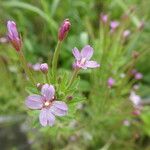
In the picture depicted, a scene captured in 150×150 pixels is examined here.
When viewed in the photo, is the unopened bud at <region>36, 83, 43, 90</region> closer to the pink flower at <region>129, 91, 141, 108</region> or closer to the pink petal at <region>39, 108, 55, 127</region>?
the pink petal at <region>39, 108, 55, 127</region>

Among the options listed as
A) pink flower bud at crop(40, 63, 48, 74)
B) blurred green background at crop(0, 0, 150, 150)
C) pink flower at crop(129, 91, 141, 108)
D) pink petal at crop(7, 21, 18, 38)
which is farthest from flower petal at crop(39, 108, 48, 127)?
pink flower at crop(129, 91, 141, 108)

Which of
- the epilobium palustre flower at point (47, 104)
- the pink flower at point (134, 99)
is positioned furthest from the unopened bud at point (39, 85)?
the pink flower at point (134, 99)

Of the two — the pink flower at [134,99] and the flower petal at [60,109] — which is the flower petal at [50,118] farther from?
the pink flower at [134,99]

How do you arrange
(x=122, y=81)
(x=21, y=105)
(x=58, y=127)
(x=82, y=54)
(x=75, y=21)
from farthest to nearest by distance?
(x=75, y=21)
(x=21, y=105)
(x=122, y=81)
(x=58, y=127)
(x=82, y=54)

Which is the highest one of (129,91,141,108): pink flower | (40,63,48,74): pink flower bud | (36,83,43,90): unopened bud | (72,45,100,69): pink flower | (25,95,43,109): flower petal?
(129,91,141,108): pink flower

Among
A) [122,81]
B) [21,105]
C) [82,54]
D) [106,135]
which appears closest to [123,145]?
[106,135]

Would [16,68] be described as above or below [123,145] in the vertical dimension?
above

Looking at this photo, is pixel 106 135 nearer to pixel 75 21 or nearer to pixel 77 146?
pixel 77 146

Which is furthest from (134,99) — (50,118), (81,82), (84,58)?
(50,118)
